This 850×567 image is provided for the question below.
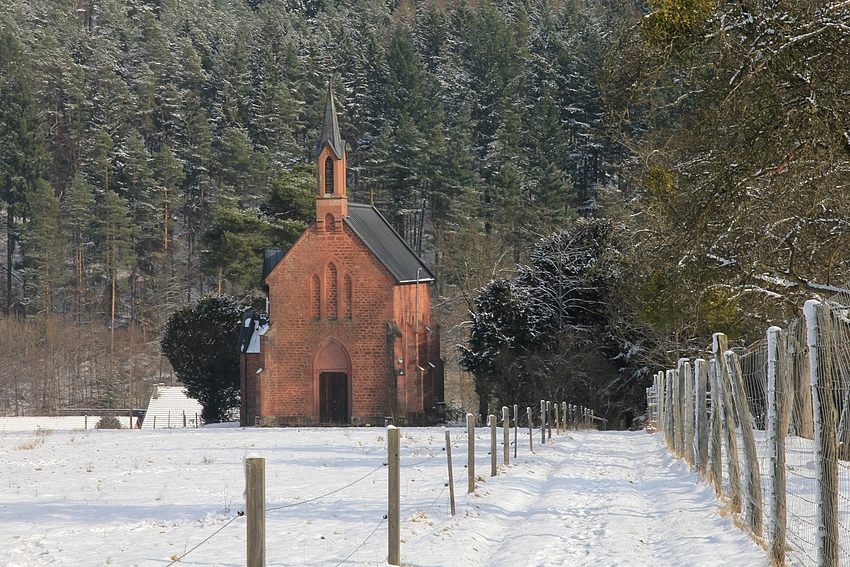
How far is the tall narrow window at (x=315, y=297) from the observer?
47.1 metres

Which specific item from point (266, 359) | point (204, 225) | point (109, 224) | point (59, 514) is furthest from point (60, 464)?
point (204, 225)

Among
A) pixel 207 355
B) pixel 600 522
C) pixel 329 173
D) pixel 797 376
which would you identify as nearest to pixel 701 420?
pixel 600 522

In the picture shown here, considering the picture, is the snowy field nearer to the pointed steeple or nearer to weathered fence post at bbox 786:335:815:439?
weathered fence post at bbox 786:335:815:439

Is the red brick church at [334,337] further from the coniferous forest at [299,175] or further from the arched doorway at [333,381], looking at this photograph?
the coniferous forest at [299,175]

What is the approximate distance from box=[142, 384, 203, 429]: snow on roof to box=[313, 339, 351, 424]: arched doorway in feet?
53.6

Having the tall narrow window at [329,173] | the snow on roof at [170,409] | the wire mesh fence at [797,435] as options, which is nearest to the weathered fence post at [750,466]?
the wire mesh fence at [797,435]

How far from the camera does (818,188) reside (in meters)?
15.7

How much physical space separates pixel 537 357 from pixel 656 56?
33.8 m

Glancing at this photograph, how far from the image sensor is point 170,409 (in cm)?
6462

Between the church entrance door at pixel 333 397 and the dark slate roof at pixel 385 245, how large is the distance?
5.39m

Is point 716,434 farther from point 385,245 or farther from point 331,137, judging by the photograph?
point 385,245

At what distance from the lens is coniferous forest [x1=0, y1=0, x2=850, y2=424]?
158 ft

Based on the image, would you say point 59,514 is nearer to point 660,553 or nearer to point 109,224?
point 660,553

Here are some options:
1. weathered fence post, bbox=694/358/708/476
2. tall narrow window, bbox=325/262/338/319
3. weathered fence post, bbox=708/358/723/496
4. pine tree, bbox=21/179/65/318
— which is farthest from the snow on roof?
weathered fence post, bbox=708/358/723/496
